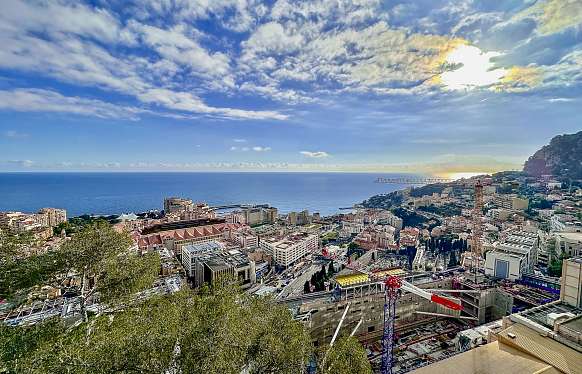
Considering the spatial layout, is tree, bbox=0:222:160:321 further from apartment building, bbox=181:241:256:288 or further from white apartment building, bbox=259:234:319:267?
white apartment building, bbox=259:234:319:267

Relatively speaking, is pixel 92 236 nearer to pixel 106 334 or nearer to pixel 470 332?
pixel 106 334

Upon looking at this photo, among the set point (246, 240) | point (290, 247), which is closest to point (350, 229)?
point (290, 247)

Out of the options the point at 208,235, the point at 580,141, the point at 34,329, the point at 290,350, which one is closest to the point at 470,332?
the point at 290,350

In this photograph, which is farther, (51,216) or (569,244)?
(51,216)

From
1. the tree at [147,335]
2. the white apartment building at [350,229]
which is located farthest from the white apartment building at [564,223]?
the tree at [147,335]

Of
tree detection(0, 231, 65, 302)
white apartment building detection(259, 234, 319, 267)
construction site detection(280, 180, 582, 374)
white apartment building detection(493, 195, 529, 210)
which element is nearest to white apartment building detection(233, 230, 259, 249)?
white apartment building detection(259, 234, 319, 267)

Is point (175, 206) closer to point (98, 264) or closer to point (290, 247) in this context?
point (290, 247)

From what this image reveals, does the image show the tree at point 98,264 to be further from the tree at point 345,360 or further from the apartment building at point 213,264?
the apartment building at point 213,264
